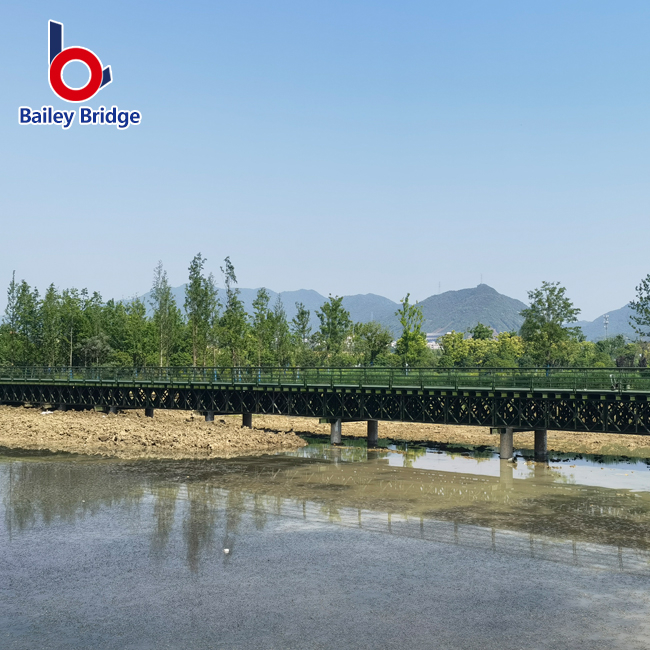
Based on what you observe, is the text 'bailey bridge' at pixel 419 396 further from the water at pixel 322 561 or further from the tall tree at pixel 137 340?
the tall tree at pixel 137 340

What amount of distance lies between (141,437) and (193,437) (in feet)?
13.5

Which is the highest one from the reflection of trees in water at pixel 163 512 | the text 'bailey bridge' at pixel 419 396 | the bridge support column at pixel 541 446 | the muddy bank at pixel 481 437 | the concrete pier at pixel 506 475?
the text 'bailey bridge' at pixel 419 396

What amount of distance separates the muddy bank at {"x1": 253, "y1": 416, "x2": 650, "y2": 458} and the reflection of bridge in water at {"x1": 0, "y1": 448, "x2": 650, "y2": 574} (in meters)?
12.1

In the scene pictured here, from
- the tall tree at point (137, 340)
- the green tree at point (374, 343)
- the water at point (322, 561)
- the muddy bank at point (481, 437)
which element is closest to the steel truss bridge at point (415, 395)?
A: the water at point (322, 561)

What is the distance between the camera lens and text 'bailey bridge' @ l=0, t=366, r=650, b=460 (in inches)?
1617

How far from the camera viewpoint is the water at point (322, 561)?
16.2m

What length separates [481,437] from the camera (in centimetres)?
5850

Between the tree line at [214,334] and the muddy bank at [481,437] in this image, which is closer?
the muddy bank at [481,437]

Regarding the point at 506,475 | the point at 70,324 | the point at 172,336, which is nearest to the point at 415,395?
the point at 506,475

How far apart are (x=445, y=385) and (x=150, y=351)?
72.2m

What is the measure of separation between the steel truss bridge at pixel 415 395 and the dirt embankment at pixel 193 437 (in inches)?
88.0

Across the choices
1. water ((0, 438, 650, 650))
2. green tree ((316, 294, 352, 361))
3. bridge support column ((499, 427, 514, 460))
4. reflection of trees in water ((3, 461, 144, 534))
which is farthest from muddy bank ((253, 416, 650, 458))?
green tree ((316, 294, 352, 361))

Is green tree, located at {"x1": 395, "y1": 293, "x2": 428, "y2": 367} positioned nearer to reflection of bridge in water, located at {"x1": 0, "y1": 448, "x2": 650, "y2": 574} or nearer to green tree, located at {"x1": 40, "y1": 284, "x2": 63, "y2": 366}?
green tree, located at {"x1": 40, "y1": 284, "x2": 63, "y2": 366}

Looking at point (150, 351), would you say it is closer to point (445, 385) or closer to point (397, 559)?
point (445, 385)
